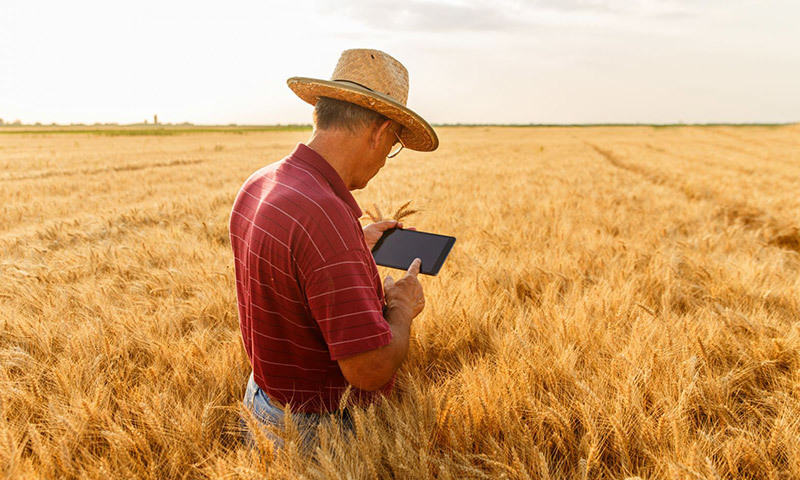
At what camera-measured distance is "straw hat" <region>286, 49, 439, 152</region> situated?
1.27 metres

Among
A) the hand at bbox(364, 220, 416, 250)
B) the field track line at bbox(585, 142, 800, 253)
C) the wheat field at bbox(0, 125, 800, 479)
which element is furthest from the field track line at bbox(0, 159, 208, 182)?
the field track line at bbox(585, 142, 800, 253)

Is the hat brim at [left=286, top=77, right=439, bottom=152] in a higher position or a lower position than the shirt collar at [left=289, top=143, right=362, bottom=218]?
higher

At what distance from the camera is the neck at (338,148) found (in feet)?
4.42

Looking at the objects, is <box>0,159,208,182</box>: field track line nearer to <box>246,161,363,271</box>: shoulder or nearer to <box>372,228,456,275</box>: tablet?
<box>372,228,456,275</box>: tablet

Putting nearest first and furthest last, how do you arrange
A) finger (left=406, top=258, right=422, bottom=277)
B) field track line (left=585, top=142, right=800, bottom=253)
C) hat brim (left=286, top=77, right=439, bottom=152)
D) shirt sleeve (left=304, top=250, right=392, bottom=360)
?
shirt sleeve (left=304, top=250, right=392, bottom=360) < hat brim (left=286, top=77, right=439, bottom=152) < finger (left=406, top=258, right=422, bottom=277) < field track line (left=585, top=142, right=800, bottom=253)

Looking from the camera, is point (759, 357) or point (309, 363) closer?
point (309, 363)

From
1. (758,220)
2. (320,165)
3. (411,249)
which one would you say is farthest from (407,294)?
(758,220)

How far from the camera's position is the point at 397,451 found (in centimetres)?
106

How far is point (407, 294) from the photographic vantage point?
1437 mm

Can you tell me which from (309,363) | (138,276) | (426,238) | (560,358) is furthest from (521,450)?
(138,276)

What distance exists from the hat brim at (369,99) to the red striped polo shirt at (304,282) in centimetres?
19

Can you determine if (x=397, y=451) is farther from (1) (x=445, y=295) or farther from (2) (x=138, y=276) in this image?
(2) (x=138, y=276)

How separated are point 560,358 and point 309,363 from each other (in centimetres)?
92

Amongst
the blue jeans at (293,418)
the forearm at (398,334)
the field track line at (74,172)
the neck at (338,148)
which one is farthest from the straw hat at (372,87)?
the field track line at (74,172)
